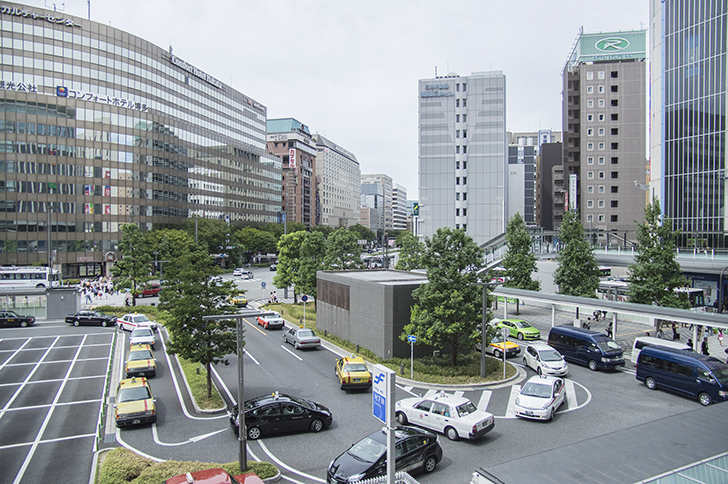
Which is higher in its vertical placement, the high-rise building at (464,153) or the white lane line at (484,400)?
the high-rise building at (464,153)

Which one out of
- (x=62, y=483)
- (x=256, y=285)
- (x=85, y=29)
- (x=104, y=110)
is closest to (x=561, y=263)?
(x=62, y=483)

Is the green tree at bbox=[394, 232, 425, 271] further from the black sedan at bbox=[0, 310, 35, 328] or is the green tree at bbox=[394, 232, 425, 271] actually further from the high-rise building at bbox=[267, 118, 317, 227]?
the high-rise building at bbox=[267, 118, 317, 227]

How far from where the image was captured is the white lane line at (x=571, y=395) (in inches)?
796

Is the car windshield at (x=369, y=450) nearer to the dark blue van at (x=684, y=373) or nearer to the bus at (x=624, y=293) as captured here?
the dark blue van at (x=684, y=373)

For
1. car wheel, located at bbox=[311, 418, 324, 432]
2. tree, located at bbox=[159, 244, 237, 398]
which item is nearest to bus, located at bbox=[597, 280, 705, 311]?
car wheel, located at bbox=[311, 418, 324, 432]

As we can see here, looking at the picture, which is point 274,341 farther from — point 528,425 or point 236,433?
point 528,425

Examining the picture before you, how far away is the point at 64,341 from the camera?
1363 inches

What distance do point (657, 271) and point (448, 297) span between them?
Answer: 16534mm

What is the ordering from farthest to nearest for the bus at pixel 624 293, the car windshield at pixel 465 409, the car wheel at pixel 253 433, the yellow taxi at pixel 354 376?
the bus at pixel 624 293
the yellow taxi at pixel 354 376
the car wheel at pixel 253 433
the car windshield at pixel 465 409

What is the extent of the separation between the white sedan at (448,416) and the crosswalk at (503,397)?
1.64 m

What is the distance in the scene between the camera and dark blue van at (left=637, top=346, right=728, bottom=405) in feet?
63.9

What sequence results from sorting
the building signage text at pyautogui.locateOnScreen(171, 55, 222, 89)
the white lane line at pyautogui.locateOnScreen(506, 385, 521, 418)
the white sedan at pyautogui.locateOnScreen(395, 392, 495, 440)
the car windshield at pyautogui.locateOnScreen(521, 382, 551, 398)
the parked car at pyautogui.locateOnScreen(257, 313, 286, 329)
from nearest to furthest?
the white sedan at pyautogui.locateOnScreen(395, 392, 495, 440), the car windshield at pyautogui.locateOnScreen(521, 382, 551, 398), the white lane line at pyautogui.locateOnScreen(506, 385, 521, 418), the parked car at pyautogui.locateOnScreen(257, 313, 286, 329), the building signage text at pyautogui.locateOnScreen(171, 55, 222, 89)

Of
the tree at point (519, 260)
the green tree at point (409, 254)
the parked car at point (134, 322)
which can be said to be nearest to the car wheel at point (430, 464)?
the tree at point (519, 260)

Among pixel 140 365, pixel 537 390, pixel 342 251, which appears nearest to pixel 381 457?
pixel 537 390
